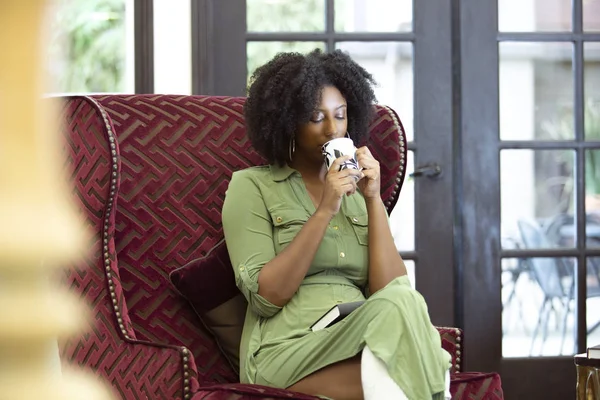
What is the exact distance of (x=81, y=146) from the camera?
1808 millimetres

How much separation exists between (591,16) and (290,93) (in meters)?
1.85

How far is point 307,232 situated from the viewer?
1.70 metres

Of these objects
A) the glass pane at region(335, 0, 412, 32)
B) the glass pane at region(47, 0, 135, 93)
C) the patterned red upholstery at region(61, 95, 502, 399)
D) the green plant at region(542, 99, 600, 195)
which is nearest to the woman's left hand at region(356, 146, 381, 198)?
the patterned red upholstery at region(61, 95, 502, 399)

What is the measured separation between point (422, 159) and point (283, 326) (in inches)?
62.0

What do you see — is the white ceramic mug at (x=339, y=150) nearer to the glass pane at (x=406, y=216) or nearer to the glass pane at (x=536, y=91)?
the glass pane at (x=406, y=216)

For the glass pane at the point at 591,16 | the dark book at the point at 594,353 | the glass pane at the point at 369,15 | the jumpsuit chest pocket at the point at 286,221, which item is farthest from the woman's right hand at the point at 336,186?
the glass pane at the point at 591,16

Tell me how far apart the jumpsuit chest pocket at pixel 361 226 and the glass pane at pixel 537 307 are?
57.2 inches

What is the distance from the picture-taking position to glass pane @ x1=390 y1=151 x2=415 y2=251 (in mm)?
3162

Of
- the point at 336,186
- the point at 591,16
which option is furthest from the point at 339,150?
the point at 591,16

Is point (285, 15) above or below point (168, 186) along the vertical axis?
above

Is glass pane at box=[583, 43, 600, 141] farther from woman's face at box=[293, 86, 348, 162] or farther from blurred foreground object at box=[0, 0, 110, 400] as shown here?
blurred foreground object at box=[0, 0, 110, 400]

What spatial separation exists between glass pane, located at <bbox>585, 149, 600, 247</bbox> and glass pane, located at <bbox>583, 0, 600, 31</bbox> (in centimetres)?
47

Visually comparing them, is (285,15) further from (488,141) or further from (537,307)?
(537,307)

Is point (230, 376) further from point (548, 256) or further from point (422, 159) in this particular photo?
point (548, 256)
